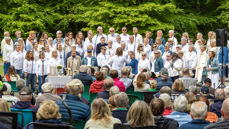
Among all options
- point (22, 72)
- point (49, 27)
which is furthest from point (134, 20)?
point (22, 72)

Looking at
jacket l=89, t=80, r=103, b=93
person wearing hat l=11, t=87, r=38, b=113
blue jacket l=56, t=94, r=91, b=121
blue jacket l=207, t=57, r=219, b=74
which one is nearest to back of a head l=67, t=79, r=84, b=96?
blue jacket l=56, t=94, r=91, b=121

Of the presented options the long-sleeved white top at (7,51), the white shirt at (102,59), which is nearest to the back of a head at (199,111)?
the white shirt at (102,59)

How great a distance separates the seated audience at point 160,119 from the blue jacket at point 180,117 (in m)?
0.57

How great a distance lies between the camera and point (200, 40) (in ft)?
59.5

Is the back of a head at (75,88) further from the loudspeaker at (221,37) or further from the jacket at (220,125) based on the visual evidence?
the loudspeaker at (221,37)

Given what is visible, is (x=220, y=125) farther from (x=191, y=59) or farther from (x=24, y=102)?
(x=191, y=59)

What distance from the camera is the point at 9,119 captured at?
22.3 feet

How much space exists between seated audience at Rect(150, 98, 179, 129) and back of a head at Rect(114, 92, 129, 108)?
76 centimetres

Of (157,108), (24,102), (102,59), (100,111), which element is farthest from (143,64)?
(100,111)

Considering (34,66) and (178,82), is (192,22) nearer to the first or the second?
(34,66)

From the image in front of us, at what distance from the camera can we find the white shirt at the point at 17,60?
58.2 ft

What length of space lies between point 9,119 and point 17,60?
11.2 meters

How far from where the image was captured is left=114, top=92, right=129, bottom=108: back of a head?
291 inches

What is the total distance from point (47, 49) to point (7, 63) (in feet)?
8.88
